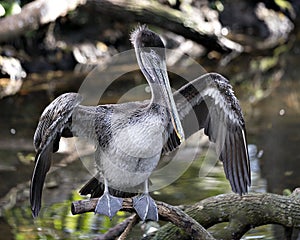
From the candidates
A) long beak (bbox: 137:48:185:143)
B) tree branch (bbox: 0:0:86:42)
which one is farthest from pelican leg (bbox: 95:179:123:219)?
tree branch (bbox: 0:0:86:42)

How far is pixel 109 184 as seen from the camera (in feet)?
13.1

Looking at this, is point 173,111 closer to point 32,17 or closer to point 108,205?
point 108,205

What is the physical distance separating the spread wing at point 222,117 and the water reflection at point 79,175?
1.25 metres

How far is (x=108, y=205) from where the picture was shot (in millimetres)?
3760

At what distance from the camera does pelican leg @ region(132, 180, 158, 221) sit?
3764 millimetres

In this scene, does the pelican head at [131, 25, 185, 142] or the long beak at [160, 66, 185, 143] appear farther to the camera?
the pelican head at [131, 25, 185, 142]

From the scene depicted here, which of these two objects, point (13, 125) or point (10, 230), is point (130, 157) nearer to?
point (10, 230)

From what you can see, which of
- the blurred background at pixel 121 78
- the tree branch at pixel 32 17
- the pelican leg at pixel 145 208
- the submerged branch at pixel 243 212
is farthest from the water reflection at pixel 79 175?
the pelican leg at pixel 145 208

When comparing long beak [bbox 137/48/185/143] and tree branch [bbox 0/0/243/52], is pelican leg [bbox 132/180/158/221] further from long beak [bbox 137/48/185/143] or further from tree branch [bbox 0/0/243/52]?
tree branch [bbox 0/0/243/52]

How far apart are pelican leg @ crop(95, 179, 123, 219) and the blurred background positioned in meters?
1.36

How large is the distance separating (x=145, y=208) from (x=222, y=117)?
0.71 metres

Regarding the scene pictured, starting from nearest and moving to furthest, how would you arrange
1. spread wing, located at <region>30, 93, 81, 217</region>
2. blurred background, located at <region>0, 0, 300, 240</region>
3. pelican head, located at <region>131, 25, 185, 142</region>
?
spread wing, located at <region>30, 93, 81, 217</region> < pelican head, located at <region>131, 25, 185, 142</region> < blurred background, located at <region>0, 0, 300, 240</region>

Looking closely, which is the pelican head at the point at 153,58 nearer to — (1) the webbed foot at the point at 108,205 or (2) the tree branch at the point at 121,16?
(1) the webbed foot at the point at 108,205

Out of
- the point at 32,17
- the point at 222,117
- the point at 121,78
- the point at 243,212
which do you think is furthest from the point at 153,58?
the point at 121,78
